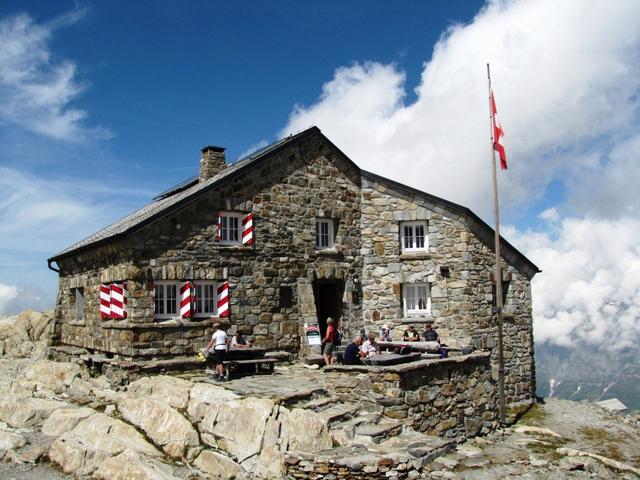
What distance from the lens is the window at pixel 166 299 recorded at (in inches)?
658

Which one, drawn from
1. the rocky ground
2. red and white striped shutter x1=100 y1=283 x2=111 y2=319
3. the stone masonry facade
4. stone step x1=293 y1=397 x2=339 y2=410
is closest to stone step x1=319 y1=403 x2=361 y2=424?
the rocky ground

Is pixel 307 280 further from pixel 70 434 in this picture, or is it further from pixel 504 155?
pixel 70 434

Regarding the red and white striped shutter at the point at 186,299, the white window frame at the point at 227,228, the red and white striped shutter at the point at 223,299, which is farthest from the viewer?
the white window frame at the point at 227,228

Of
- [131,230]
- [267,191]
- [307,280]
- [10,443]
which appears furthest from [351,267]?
[10,443]

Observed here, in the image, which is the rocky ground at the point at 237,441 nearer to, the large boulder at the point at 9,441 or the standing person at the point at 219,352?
the large boulder at the point at 9,441

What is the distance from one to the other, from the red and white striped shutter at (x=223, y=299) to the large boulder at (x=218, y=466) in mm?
7173

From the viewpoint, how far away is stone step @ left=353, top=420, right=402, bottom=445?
438 inches

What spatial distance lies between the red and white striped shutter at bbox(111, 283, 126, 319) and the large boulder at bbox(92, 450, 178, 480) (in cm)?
656

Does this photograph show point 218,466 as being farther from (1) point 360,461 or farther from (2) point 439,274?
(2) point 439,274

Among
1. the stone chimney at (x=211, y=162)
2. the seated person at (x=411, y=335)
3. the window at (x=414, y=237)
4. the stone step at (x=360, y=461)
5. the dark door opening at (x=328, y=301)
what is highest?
the stone chimney at (x=211, y=162)

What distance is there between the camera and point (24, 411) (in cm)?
1337

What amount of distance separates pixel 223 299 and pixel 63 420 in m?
6.07

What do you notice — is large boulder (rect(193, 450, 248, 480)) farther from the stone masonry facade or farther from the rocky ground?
the stone masonry facade

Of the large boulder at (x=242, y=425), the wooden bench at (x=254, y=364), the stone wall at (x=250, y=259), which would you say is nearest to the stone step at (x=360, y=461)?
the large boulder at (x=242, y=425)
